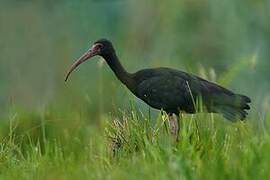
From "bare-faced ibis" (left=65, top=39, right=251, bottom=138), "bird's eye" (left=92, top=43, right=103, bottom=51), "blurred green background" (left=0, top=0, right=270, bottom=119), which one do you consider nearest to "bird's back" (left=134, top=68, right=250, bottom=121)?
"bare-faced ibis" (left=65, top=39, right=251, bottom=138)

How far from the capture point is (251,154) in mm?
5527

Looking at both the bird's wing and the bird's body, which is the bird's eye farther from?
the bird's wing

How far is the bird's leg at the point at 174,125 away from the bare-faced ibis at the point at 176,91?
0.04m

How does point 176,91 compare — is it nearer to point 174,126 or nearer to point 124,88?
point 174,126

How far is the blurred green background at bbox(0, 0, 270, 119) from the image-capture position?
13.5m

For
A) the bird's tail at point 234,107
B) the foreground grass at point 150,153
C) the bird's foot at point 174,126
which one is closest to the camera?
the foreground grass at point 150,153

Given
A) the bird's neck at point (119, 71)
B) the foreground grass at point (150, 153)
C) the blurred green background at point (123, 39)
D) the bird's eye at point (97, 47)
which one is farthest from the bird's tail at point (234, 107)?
the blurred green background at point (123, 39)

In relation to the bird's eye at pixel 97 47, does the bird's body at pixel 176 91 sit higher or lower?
lower

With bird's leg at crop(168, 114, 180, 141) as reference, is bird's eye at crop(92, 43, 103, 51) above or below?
above

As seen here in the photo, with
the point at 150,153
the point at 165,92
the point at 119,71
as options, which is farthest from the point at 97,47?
the point at 150,153

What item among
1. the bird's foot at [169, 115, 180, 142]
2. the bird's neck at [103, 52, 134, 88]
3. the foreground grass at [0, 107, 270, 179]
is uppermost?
the bird's neck at [103, 52, 134, 88]

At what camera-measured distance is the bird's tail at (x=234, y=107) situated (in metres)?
7.73

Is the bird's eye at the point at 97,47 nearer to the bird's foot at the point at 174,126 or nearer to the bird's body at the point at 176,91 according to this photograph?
the bird's body at the point at 176,91

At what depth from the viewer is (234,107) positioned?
310 inches
